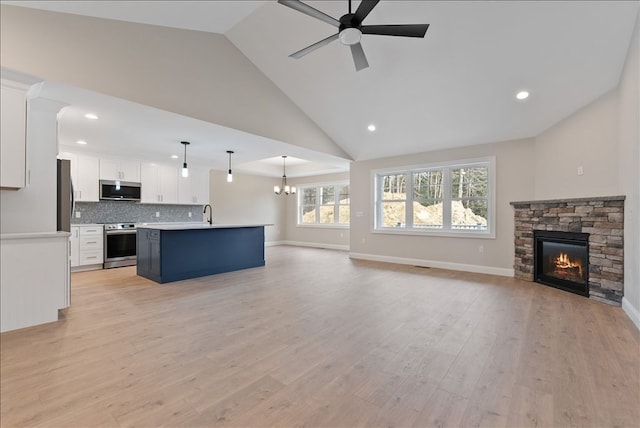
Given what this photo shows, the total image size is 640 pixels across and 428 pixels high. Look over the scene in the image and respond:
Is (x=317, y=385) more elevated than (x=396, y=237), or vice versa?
(x=396, y=237)

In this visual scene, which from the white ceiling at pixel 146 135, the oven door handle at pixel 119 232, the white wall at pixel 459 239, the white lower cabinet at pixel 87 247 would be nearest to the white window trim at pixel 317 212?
the white wall at pixel 459 239

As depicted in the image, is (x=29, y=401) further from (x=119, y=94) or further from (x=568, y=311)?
(x=568, y=311)

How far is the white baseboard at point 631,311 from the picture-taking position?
292cm

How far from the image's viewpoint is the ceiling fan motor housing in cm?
255

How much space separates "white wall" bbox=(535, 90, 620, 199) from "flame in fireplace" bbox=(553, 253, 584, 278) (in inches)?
36.4

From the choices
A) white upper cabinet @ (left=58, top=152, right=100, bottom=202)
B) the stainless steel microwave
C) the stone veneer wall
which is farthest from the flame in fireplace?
white upper cabinet @ (left=58, top=152, right=100, bottom=202)

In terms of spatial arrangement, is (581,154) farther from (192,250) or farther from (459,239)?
(192,250)

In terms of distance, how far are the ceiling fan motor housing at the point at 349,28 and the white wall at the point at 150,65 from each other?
7.68ft

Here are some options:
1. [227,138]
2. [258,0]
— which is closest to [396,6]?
[258,0]

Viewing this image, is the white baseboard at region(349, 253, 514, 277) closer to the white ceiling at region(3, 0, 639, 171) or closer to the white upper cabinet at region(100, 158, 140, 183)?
the white ceiling at region(3, 0, 639, 171)

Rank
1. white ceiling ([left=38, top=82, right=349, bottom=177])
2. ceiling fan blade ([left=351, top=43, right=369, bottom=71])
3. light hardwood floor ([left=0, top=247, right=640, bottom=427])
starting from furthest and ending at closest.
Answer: white ceiling ([left=38, top=82, right=349, bottom=177]), ceiling fan blade ([left=351, top=43, right=369, bottom=71]), light hardwood floor ([left=0, top=247, right=640, bottom=427])

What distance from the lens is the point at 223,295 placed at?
3.95m

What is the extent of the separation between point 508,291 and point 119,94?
570 cm

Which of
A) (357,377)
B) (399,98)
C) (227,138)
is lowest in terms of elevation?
(357,377)
